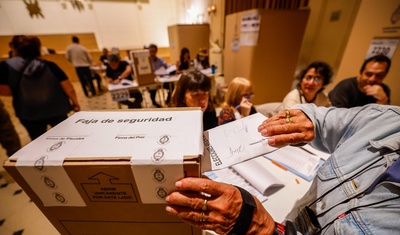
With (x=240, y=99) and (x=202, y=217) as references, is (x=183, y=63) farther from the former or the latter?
(x=202, y=217)

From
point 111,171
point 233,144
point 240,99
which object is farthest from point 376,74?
point 111,171

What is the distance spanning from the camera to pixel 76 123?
1.63 ft

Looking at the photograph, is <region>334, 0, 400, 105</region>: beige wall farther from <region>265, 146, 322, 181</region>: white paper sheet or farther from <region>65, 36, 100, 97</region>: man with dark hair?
<region>65, 36, 100, 97</region>: man with dark hair

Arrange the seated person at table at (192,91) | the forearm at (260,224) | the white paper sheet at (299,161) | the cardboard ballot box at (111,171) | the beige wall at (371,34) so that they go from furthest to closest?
1. the beige wall at (371,34)
2. the seated person at table at (192,91)
3. the white paper sheet at (299,161)
4. the forearm at (260,224)
5. the cardboard ballot box at (111,171)

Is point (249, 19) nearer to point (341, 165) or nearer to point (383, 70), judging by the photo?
point (383, 70)

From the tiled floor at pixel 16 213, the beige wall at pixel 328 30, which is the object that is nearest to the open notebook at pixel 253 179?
the tiled floor at pixel 16 213

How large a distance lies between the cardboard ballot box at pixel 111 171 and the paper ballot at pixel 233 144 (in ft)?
0.31

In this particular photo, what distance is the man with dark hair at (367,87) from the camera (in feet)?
5.18

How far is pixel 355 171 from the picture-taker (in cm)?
51

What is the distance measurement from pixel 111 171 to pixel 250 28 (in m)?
2.77

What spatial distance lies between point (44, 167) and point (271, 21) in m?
2.90

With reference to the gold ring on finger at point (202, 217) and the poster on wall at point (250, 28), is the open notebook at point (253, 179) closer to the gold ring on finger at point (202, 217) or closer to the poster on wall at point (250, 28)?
the gold ring on finger at point (202, 217)

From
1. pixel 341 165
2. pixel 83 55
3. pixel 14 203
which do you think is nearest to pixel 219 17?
pixel 83 55

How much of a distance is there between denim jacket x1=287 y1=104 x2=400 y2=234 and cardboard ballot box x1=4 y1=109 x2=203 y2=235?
0.45 meters
